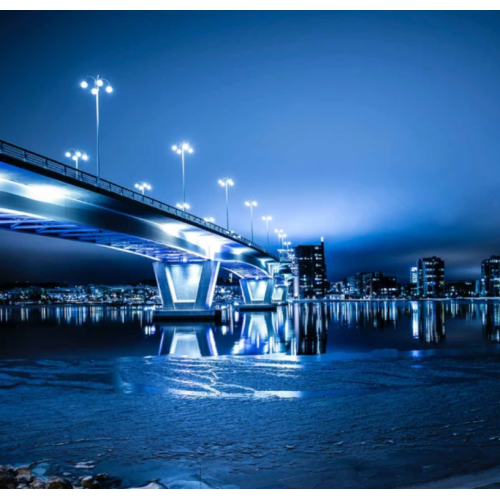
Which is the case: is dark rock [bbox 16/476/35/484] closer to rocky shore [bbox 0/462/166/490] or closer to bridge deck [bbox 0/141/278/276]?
rocky shore [bbox 0/462/166/490]

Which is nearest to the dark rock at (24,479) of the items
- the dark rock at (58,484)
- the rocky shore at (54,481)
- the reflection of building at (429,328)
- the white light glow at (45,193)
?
the rocky shore at (54,481)

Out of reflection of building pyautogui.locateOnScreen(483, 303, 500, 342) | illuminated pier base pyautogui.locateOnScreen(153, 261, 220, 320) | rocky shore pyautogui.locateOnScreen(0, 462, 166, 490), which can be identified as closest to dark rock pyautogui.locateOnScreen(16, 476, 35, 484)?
rocky shore pyautogui.locateOnScreen(0, 462, 166, 490)

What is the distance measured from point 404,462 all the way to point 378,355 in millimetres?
13480

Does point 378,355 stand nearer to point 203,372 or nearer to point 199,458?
point 203,372

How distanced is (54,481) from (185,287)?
50577mm

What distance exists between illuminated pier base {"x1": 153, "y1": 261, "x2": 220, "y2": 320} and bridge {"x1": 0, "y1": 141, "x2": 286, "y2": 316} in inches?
3.9

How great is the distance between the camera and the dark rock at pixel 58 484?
19.8 feet

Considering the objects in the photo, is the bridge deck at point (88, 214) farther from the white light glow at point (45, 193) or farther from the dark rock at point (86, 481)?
the dark rock at point (86, 481)

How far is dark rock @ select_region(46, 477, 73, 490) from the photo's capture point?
19.8 feet

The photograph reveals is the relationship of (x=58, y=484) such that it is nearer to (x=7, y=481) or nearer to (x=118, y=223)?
(x=7, y=481)

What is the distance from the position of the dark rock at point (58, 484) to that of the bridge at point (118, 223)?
19246 millimetres
